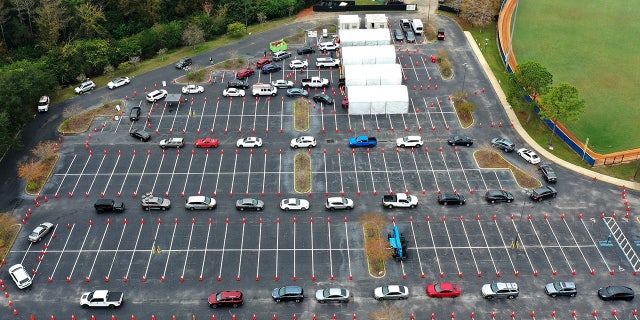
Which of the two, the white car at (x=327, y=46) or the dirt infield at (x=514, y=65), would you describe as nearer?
the dirt infield at (x=514, y=65)

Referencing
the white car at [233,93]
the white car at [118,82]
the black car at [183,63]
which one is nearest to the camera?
the white car at [233,93]

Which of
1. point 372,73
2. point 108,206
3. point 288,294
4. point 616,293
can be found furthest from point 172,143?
point 616,293

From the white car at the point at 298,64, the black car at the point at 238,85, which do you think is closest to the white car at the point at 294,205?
the black car at the point at 238,85

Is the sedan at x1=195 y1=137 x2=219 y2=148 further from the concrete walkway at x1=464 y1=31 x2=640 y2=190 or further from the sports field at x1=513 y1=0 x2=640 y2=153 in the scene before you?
the sports field at x1=513 y1=0 x2=640 y2=153

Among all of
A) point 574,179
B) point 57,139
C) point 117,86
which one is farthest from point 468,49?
point 57,139

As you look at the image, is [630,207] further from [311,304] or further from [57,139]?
[57,139]

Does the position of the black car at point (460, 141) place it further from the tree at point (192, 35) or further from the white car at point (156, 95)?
the tree at point (192, 35)

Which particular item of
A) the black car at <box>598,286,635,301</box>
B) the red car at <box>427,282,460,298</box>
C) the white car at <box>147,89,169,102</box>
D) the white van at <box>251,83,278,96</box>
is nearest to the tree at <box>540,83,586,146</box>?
the black car at <box>598,286,635,301</box>
